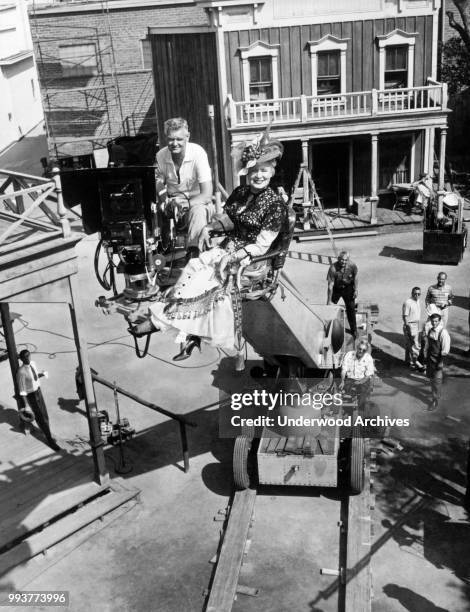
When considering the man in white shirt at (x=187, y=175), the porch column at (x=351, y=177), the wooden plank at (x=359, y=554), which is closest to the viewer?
the man in white shirt at (x=187, y=175)

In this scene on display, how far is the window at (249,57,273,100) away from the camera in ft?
83.2

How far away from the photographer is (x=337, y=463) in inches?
457

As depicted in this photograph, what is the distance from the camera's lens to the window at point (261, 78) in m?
25.4

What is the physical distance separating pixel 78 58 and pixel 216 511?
26551 millimetres

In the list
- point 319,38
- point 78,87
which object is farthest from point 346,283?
point 78,87

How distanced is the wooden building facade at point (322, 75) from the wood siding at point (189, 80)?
7 centimetres

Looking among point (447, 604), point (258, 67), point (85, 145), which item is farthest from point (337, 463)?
point (85, 145)

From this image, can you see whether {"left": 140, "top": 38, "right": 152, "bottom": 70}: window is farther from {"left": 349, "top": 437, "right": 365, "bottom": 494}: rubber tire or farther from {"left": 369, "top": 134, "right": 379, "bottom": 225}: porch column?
{"left": 349, "top": 437, "right": 365, "bottom": 494}: rubber tire

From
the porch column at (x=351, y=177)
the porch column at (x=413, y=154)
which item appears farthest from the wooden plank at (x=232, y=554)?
the porch column at (x=413, y=154)

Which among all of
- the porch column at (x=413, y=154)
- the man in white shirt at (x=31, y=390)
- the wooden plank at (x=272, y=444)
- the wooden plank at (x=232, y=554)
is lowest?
the wooden plank at (x=232, y=554)

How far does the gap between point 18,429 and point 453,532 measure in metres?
8.16

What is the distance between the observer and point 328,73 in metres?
25.7

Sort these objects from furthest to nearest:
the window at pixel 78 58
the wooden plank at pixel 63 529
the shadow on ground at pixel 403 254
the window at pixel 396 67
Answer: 1. the window at pixel 78 58
2. the window at pixel 396 67
3. the shadow on ground at pixel 403 254
4. the wooden plank at pixel 63 529

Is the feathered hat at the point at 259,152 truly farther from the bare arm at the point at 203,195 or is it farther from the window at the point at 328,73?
the window at the point at 328,73
